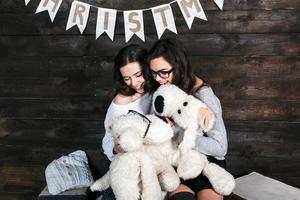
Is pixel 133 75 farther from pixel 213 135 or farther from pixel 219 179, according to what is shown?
pixel 219 179

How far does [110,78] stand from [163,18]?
1.34ft

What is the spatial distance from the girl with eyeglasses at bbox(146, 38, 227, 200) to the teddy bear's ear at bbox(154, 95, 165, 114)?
149 mm

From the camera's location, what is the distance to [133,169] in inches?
56.3

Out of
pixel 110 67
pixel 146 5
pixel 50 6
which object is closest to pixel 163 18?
pixel 146 5

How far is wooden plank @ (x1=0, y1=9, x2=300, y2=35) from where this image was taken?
1.89m

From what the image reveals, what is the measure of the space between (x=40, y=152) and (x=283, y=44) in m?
1.38

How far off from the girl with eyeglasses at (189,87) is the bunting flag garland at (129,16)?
271mm

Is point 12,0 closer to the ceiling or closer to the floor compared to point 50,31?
closer to the ceiling

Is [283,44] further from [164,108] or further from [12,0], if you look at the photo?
[12,0]

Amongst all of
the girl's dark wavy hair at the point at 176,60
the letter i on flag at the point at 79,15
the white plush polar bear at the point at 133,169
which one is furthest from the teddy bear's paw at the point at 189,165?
the letter i on flag at the point at 79,15

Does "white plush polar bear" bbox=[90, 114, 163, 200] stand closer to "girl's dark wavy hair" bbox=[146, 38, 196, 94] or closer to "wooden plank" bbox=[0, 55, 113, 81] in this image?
"girl's dark wavy hair" bbox=[146, 38, 196, 94]

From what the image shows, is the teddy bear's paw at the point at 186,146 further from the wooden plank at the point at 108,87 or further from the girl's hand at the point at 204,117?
the wooden plank at the point at 108,87

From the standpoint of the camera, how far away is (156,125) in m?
1.47

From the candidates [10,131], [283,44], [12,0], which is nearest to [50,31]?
[12,0]
